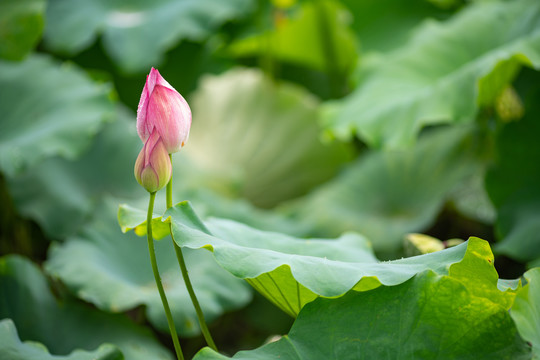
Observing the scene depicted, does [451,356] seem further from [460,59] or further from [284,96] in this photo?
[284,96]

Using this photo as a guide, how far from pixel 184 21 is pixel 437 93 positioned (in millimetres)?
902

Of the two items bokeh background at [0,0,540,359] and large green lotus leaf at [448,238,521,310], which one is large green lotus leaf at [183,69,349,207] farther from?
large green lotus leaf at [448,238,521,310]

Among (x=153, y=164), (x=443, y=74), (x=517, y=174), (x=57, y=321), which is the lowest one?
(x=57, y=321)

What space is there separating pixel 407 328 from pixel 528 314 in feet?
0.41

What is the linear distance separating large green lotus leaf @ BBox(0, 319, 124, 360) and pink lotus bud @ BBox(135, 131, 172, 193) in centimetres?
29

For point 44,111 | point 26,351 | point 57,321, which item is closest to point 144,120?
point 26,351

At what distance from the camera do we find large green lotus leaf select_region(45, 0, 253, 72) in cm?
178

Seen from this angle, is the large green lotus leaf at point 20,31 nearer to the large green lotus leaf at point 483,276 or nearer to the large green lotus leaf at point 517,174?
the large green lotus leaf at point 517,174

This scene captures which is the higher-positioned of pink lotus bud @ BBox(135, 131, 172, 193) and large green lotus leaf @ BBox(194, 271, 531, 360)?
pink lotus bud @ BBox(135, 131, 172, 193)

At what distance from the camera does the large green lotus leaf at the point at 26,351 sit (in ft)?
2.41

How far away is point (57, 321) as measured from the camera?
1096mm

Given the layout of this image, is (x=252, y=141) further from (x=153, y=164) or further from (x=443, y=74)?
(x=153, y=164)

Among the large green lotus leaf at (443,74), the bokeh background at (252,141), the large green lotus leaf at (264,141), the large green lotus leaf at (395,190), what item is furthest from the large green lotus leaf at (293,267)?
the large green lotus leaf at (264,141)

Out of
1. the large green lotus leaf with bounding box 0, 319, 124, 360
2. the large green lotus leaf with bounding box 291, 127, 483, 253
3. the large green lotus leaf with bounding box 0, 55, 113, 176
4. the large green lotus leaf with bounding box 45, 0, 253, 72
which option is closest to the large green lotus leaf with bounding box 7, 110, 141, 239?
the large green lotus leaf with bounding box 0, 55, 113, 176
